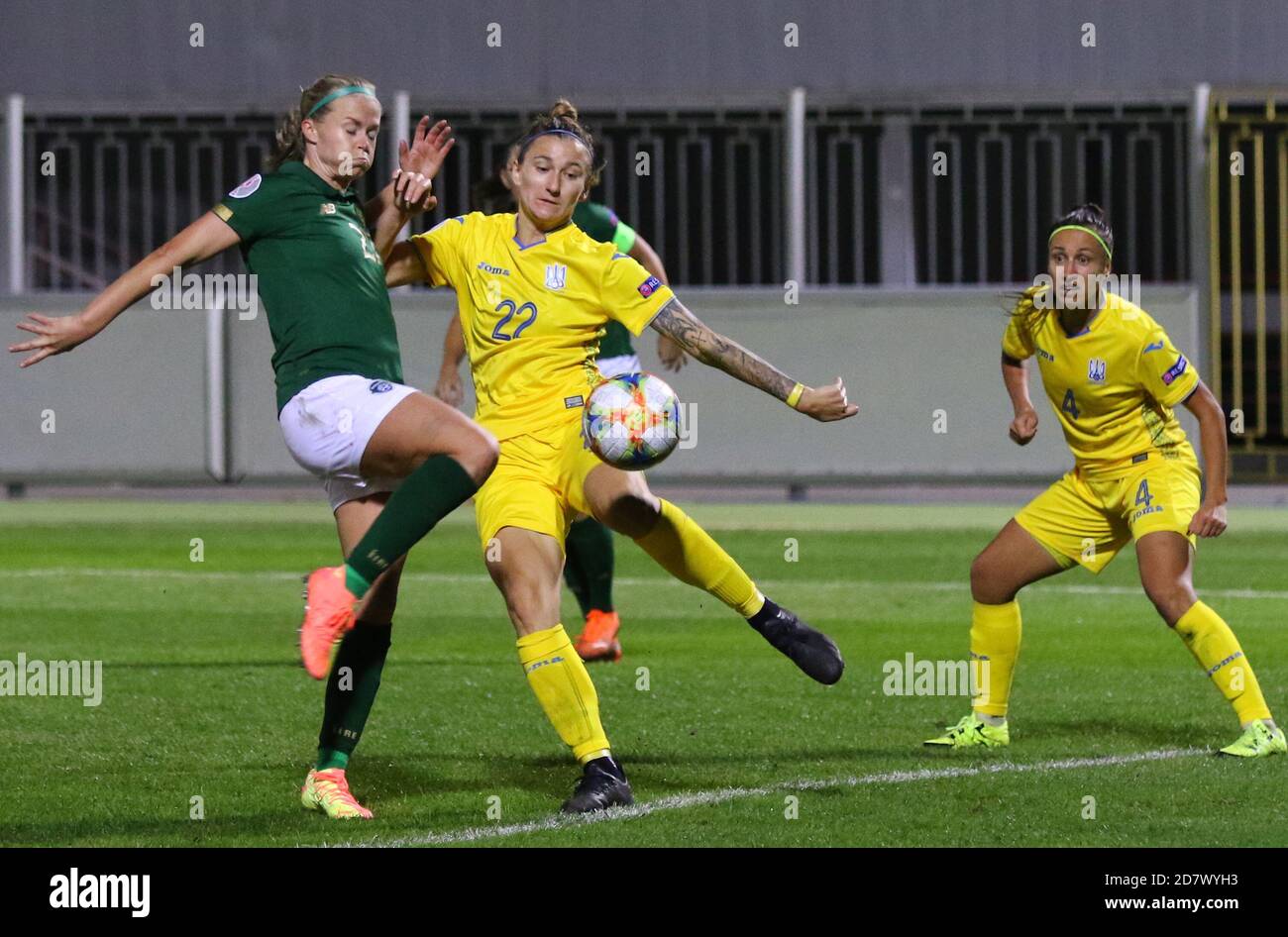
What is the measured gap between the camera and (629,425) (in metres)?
5.62

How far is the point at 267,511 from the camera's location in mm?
17719

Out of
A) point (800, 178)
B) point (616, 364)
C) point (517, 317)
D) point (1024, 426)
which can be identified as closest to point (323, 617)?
point (517, 317)

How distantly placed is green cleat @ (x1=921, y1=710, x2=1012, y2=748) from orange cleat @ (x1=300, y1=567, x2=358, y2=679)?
243 cm

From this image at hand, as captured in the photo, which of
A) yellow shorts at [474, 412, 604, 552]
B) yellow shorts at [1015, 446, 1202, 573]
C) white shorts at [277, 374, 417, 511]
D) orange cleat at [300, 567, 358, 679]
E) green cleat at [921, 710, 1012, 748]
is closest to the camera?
orange cleat at [300, 567, 358, 679]

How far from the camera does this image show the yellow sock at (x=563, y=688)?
5.64 meters

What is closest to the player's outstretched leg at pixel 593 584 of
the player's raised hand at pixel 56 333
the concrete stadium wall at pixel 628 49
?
the player's raised hand at pixel 56 333

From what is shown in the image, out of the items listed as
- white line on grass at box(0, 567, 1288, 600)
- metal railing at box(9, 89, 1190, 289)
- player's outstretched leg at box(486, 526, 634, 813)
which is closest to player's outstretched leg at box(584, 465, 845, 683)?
player's outstretched leg at box(486, 526, 634, 813)

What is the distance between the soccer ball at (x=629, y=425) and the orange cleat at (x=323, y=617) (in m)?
0.83

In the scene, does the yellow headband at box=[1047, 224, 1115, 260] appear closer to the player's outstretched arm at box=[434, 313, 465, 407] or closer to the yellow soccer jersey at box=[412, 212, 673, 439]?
the yellow soccer jersey at box=[412, 212, 673, 439]

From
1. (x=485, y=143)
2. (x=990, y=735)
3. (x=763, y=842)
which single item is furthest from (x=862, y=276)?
(x=763, y=842)

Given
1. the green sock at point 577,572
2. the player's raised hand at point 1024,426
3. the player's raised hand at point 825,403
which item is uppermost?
the player's raised hand at point 825,403

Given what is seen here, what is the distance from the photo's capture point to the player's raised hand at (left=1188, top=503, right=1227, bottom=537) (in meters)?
6.43

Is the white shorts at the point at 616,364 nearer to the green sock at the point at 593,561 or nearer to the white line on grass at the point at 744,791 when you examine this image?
the green sock at the point at 593,561

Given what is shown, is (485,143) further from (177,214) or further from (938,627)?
(938,627)
